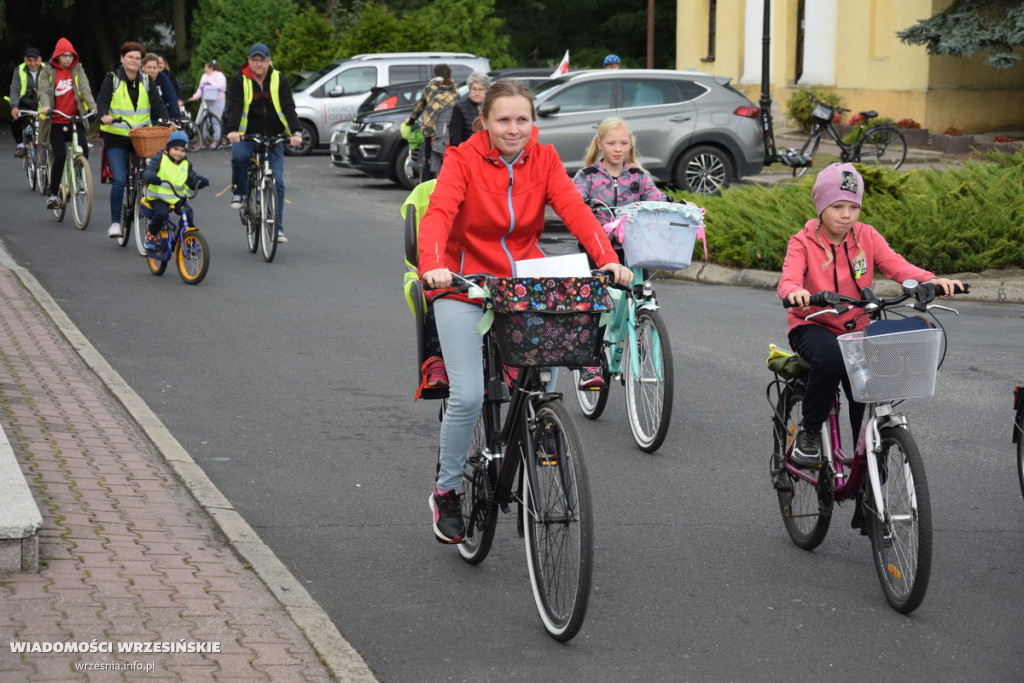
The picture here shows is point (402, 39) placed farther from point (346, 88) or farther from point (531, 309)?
point (531, 309)

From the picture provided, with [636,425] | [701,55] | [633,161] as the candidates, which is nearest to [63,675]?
[636,425]

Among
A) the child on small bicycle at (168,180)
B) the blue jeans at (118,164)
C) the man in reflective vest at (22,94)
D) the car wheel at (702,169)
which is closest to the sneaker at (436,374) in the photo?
the child on small bicycle at (168,180)

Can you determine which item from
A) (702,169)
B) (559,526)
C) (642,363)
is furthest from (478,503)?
(702,169)

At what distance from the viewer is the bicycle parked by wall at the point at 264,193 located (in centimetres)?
1380

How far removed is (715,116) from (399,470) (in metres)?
13.8

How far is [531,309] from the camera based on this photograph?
177 inches

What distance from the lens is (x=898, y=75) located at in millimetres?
29562

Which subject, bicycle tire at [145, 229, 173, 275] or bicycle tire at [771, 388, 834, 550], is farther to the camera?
bicycle tire at [145, 229, 173, 275]

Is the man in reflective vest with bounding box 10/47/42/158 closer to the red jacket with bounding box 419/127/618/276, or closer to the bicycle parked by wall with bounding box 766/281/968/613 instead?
the red jacket with bounding box 419/127/618/276

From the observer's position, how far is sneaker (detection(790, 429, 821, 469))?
5.48 meters

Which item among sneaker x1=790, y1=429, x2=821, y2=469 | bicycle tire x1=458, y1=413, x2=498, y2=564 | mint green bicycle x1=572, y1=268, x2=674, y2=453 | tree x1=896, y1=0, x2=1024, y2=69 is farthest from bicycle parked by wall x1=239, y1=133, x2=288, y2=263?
tree x1=896, y1=0, x2=1024, y2=69

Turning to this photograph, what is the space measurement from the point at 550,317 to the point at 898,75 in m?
26.9

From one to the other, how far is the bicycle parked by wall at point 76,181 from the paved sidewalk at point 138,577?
8760 mm

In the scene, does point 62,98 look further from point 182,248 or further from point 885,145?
point 885,145
